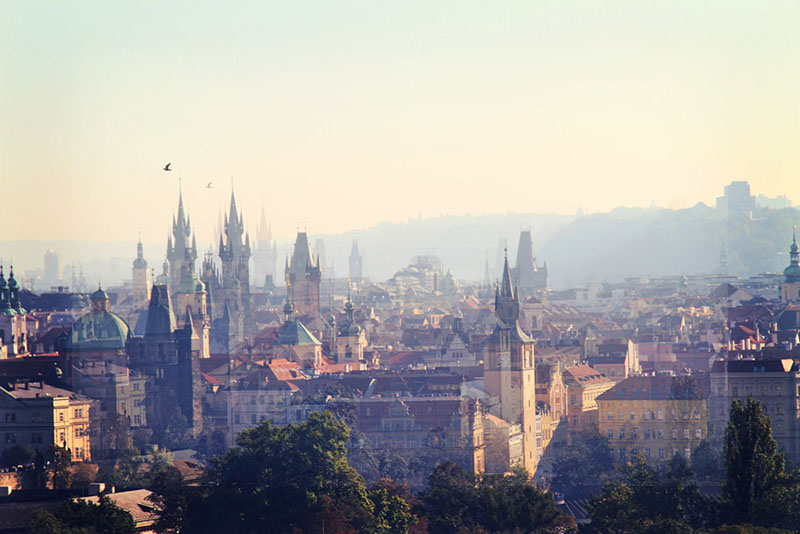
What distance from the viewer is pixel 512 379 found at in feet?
326

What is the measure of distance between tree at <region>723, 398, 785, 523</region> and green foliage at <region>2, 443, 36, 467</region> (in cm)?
3137

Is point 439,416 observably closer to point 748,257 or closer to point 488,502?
point 488,502

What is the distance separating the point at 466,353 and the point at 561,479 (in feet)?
140

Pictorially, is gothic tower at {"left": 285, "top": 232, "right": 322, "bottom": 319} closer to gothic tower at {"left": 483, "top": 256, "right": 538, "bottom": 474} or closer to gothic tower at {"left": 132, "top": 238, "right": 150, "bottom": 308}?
gothic tower at {"left": 132, "top": 238, "right": 150, "bottom": 308}

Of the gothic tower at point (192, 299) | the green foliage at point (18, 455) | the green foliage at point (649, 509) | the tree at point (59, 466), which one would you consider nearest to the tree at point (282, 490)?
the green foliage at point (649, 509)

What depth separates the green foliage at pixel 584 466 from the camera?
82688 mm

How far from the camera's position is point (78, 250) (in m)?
→ 113

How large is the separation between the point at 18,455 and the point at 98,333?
87.4ft

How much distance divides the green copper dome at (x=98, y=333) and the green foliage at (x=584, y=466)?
2426cm

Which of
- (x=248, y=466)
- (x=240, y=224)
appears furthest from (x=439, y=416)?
(x=240, y=224)

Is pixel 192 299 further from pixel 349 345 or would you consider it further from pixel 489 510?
pixel 489 510

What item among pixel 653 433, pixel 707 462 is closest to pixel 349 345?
pixel 653 433

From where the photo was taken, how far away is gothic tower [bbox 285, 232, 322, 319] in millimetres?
168500

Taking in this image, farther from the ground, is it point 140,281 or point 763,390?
point 140,281
